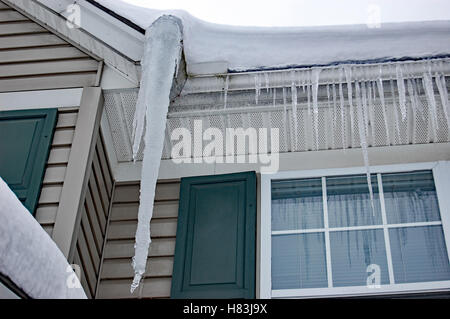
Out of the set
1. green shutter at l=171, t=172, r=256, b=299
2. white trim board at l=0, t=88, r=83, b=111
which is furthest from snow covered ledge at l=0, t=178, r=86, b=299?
white trim board at l=0, t=88, r=83, b=111

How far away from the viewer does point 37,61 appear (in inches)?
159

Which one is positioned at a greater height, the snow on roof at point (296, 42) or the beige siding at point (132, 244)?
the snow on roof at point (296, 42)

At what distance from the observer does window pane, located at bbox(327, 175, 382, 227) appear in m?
3.78

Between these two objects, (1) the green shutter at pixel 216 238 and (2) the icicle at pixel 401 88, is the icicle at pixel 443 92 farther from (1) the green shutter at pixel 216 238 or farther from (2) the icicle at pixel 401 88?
(1) the green shutter at pixel 216 238

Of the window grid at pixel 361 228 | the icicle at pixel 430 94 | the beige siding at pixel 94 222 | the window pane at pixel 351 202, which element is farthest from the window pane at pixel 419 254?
the beige siding at pixel 94 222

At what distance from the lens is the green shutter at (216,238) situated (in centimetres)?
360

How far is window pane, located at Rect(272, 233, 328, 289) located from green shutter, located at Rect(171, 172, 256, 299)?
0.49ft
